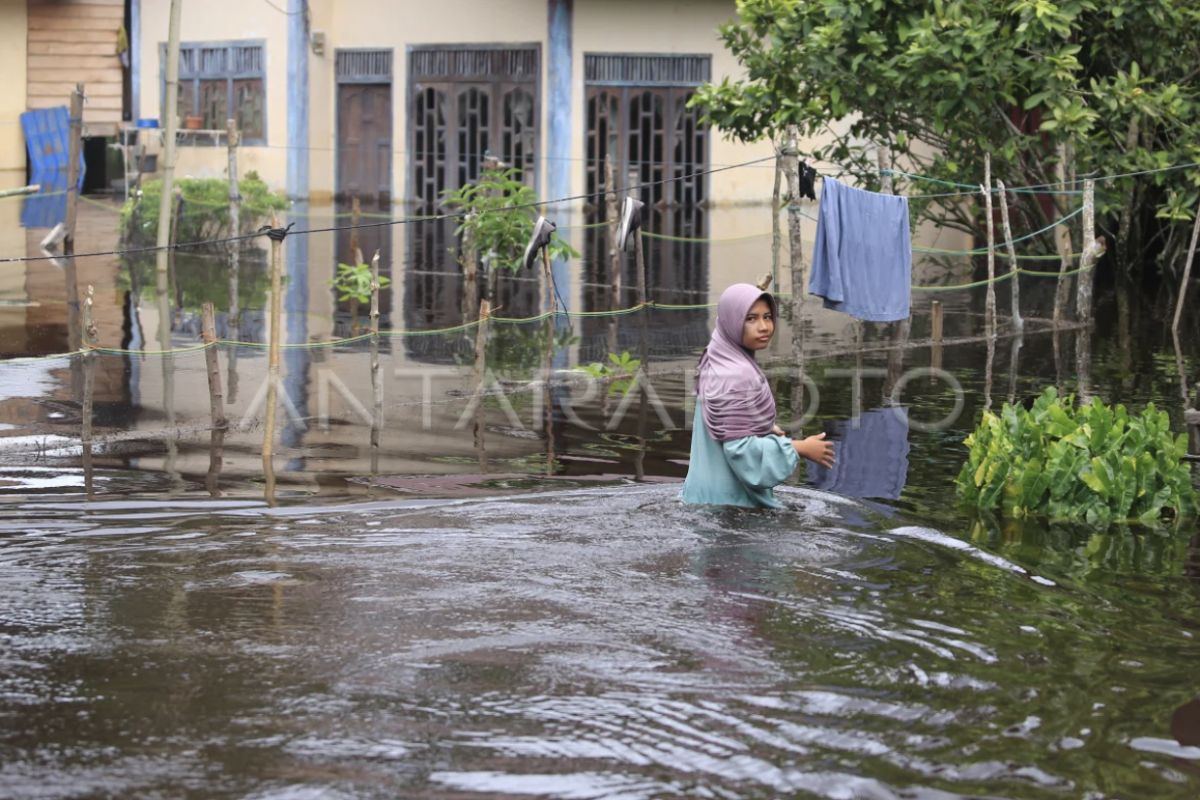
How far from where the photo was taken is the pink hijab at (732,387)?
7.25 meters

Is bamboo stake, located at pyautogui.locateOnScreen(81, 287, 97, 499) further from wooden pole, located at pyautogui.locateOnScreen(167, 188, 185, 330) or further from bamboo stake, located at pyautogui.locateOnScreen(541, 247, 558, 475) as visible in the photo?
wooden pole, located at pyautogui.locateOnScreen(167, 188, 185, 330)

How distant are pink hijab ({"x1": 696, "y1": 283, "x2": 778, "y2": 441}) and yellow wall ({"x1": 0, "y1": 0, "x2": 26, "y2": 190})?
23617mm

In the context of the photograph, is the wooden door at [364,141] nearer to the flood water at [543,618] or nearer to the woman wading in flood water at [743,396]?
the flood water at [543,618]

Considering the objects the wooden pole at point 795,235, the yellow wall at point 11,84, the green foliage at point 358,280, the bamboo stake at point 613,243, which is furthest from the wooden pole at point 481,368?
the yellow wall at point 11,84

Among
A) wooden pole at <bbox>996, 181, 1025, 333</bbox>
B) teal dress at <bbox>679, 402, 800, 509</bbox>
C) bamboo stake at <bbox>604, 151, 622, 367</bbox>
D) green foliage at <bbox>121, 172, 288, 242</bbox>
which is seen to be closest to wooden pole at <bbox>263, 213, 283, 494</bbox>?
teal dress at <bbox>679, 402, 800, 509</bbox>

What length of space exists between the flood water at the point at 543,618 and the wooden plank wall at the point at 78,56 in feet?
61.3

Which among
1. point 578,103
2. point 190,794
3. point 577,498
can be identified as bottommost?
point 190,794

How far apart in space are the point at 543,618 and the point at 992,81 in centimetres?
937

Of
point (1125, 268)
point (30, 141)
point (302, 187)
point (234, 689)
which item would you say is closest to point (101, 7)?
point (30, 141)

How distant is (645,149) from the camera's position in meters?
26.7

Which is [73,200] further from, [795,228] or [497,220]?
[795,228]

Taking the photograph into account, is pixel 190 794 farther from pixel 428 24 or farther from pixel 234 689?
pixel 428 24

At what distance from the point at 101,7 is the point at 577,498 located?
23397mm

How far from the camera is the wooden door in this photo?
2812 cm
